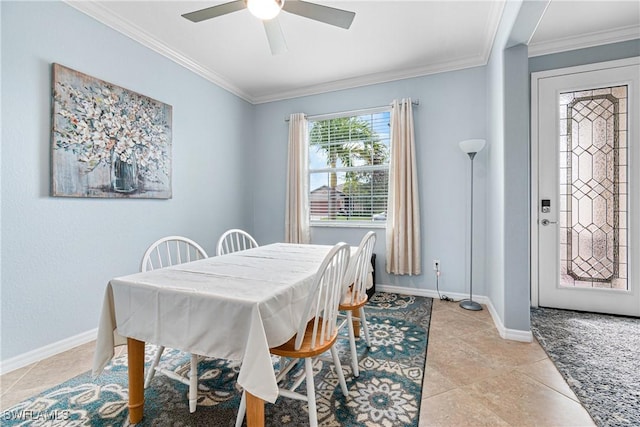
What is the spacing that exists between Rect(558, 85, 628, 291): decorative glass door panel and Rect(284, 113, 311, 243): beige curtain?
269cm

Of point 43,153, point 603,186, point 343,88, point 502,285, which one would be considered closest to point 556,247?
point 603,186

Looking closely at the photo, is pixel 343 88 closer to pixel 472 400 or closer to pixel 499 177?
pixel 499 177

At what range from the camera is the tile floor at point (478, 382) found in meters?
1.43

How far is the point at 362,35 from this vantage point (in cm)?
267

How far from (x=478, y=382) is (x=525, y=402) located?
0.23 meters

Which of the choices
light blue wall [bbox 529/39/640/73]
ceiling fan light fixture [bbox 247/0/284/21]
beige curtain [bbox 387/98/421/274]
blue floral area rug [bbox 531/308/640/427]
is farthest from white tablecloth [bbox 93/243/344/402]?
light blue wall [bbox 529/39/640/73]

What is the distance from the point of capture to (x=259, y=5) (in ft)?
5.16

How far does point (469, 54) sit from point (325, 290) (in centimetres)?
296

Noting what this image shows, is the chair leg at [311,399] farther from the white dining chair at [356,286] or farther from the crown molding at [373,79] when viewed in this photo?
the crown molding at [373,79]

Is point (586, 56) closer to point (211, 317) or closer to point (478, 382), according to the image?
point (478, 382)

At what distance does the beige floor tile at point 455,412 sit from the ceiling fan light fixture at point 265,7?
7.36 ft

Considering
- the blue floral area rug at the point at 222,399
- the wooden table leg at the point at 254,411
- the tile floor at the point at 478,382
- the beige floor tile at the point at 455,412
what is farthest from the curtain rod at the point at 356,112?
the wooden table leg at the point at 254,411

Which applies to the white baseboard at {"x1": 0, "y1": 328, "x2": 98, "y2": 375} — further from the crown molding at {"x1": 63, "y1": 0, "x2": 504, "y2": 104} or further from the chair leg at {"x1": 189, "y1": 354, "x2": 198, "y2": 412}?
the crown molding at {"x1": 63, "y1": 0, "x2": 504, "y2": 104}

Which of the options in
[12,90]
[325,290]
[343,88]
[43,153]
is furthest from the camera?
[343,88]
